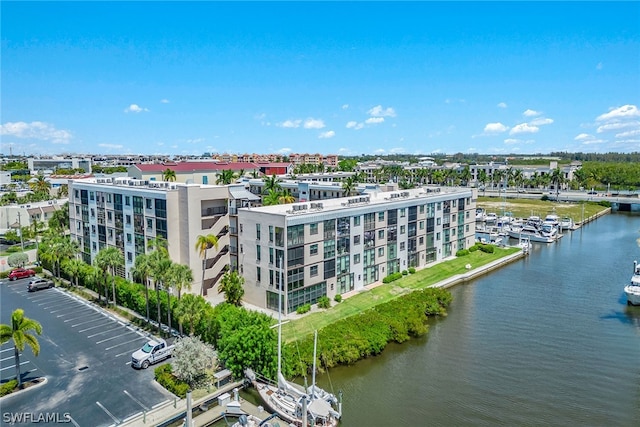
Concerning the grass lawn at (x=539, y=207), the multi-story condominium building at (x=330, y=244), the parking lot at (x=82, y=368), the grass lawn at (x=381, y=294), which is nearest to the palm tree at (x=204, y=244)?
the multi-story condominium building at (x=330, y=244)

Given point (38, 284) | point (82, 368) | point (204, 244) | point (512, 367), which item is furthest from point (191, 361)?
point (38, 284)

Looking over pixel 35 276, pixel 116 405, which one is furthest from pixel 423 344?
pixel 35 276

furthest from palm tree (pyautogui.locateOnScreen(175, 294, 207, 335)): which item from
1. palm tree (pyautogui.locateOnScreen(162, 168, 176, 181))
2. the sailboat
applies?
palm tree (pyautogui.locateOnScreen(162, 168, 176, 181))

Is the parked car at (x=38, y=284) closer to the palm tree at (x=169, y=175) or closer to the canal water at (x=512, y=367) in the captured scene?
the palm tree at (x=169, y=175)

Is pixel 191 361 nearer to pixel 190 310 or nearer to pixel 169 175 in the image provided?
pixel 190 310

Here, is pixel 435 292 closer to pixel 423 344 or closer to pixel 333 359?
pixel 423 344
